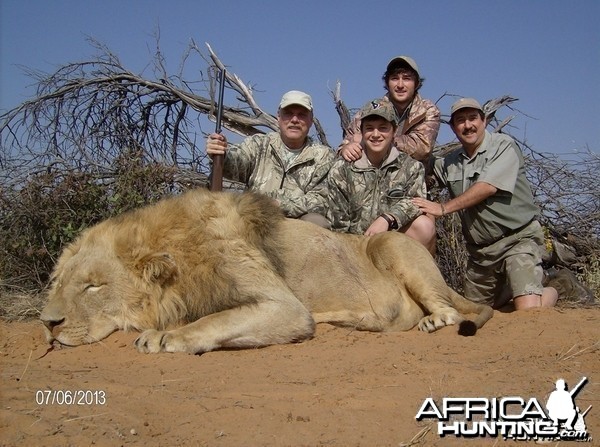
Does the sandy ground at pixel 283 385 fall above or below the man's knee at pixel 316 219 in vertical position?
A: below

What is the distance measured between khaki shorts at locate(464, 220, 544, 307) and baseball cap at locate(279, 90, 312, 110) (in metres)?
2.27

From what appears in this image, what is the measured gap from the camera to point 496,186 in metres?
6.66

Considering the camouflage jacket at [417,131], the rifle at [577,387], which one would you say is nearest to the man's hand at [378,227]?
the camouflage jacket at [417,131]

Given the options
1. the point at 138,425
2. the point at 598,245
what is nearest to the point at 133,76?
the point at 598,245

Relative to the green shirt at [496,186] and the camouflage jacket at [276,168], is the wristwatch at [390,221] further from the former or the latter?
the green shirt at [496,186]

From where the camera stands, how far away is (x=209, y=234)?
194 inches

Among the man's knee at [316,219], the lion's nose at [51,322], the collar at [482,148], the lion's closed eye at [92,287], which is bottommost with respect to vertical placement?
the lion's nose at [51,322]

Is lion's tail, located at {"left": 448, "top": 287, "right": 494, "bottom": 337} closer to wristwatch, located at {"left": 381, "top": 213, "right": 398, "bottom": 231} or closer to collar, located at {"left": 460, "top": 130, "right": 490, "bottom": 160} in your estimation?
wristwatch, located at {"left": 381, "top": 213, "right": 398, "bottom": 231}

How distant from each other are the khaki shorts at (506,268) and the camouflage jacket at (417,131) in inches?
45.3

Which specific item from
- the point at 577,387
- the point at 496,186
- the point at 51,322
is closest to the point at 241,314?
the point at 51,322

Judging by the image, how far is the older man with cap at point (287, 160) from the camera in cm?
680

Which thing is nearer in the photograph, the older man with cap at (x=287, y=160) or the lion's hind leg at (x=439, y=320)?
the lion's hind leg at (x=439, y=320)

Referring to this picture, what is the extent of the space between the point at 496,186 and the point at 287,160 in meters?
2.07

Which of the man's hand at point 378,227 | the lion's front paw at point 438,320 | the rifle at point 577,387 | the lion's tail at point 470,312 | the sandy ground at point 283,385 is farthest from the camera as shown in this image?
Result: the man's hand at point 378,227
